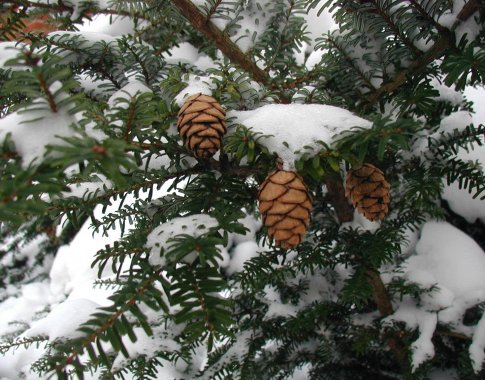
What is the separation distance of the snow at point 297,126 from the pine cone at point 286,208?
0.04m

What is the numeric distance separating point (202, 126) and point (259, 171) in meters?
0.15

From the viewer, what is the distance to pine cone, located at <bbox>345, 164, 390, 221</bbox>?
56 centimetres

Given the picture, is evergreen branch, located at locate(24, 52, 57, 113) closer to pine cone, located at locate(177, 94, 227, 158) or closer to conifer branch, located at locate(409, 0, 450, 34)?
pine cone, located at locate(177, 94, 227, 158)

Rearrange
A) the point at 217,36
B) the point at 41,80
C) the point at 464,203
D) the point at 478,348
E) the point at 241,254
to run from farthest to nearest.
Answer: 1. the point at 241,254
2. the point at 464,203
3. the point at 478,348
4. the point at 217,36
5. the point at 41,80

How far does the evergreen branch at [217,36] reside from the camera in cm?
75

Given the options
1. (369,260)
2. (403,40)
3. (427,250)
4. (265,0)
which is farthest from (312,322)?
(265,0)

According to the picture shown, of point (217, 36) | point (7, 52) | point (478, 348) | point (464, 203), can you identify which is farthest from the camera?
point (464, 203)

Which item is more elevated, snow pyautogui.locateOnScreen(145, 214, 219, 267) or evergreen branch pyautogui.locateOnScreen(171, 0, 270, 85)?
evergreen branch pyautogui.locateOnScreen(171, 0, 270, 85)

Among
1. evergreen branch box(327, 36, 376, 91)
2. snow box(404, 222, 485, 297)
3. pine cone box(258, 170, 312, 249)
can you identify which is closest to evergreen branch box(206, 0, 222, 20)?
evergreen branch box(327, 36, 376, 91)

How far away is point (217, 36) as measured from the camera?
2.59ft

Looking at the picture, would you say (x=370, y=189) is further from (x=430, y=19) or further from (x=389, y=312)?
(x=389, y=312)

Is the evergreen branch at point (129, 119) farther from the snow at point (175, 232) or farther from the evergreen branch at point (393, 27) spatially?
the evergreen branch at point (393, 27)

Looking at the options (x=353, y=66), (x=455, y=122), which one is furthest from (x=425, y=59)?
(x=455, y=122)

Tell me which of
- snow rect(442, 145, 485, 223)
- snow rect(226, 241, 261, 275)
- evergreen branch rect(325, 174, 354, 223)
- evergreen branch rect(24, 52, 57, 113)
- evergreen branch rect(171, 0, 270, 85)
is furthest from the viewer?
snow rect(226, 241, 261, 275)
